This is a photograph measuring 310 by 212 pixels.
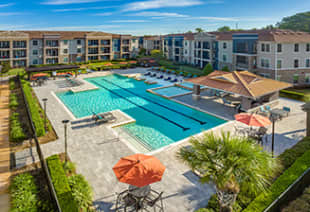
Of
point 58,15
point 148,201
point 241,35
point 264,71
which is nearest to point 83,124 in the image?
point 148,201

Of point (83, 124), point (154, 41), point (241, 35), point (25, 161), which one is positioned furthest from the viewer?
point (154, 41)

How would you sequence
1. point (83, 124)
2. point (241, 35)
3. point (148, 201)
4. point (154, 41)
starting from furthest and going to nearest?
point (154, 41) < point (241, 35) < point (83, 124) < point (148, 201)

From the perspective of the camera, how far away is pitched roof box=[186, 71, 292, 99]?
76.2 ft

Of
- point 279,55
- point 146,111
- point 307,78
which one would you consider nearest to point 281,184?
point 146,111

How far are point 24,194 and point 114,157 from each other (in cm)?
561

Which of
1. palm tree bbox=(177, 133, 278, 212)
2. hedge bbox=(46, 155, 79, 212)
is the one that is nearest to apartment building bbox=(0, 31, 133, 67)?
hedge bbox=(46, 155, 79, 212)

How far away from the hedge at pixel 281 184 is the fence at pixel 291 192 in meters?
0.19

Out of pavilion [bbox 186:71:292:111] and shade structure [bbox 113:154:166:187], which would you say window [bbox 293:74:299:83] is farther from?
shade structure [bbox 113:154:166:187]

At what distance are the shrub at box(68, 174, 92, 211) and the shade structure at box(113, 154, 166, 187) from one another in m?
2.17

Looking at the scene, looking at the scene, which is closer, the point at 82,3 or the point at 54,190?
the point at 54,190

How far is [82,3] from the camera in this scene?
2311 inches

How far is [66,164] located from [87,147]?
3.23m

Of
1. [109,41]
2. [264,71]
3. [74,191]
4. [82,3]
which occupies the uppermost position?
[82,3]

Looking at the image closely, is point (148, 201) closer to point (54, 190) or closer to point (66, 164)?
point (54, 190)
